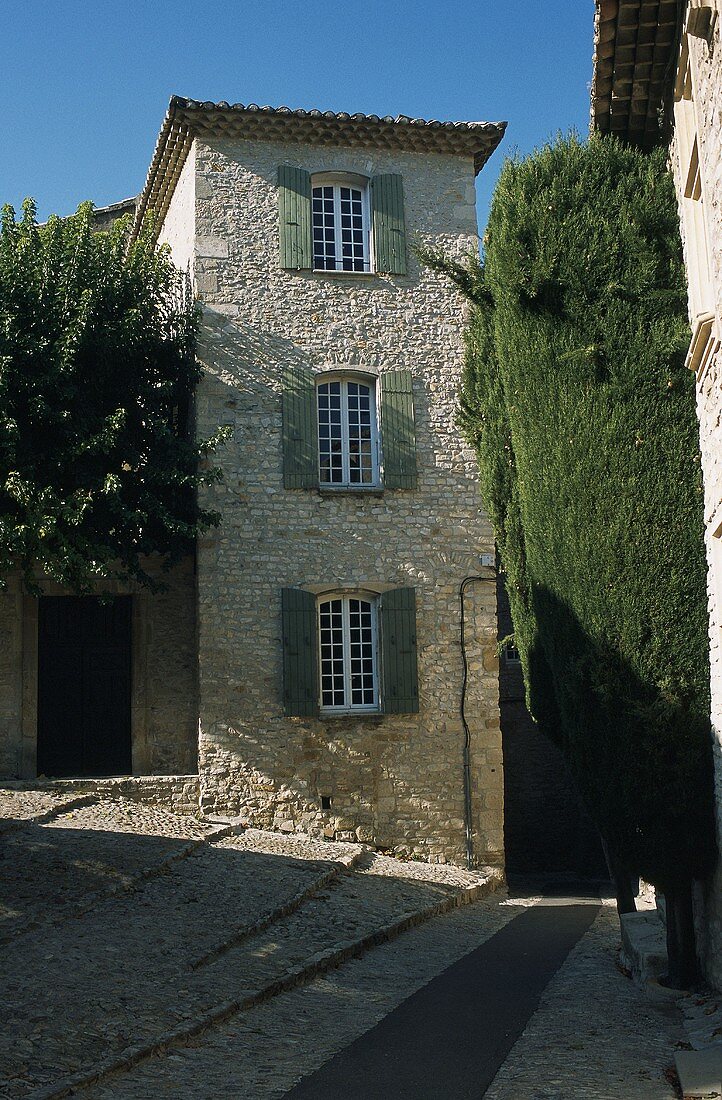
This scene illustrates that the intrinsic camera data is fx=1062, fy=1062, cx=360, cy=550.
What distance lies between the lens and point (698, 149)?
684 centimetres

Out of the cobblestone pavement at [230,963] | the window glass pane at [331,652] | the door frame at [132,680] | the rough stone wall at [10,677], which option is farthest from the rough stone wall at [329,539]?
the rough stone wall at [10,677]

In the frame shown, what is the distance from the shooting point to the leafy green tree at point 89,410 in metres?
12.5

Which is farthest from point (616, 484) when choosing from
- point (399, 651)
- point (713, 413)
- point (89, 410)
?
point (89, 410)

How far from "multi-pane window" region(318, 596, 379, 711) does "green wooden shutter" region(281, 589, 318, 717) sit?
27cm

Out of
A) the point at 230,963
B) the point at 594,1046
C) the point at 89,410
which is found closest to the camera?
the point at 594,1046

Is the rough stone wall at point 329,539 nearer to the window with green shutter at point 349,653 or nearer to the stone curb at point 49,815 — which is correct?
the window with green shutter at point 349,653

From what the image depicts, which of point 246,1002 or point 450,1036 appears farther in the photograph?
point 246,1002

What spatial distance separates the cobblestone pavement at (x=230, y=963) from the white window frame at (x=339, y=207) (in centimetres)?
790

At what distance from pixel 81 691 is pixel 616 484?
912 centimetres

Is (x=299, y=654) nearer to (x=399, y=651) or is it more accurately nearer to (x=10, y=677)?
(x=399, y=651)

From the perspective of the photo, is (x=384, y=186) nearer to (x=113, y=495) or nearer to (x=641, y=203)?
(x=113, y=495)

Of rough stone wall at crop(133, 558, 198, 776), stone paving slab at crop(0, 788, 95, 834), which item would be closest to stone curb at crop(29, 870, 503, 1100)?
rough stone wall at crop(133, 558, 198, 776)

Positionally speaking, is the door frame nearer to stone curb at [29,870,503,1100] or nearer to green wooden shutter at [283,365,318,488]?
green wooden shutter at [283,365,318,488]

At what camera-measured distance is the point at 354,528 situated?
567 inches
